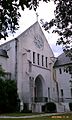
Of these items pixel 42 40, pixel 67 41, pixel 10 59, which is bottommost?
pixel 67 41

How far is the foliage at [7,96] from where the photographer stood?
32.4 m

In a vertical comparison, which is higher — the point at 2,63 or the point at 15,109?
the point at 2,63

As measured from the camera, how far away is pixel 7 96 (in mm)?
33406

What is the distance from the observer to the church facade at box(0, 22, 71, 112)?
130 ft

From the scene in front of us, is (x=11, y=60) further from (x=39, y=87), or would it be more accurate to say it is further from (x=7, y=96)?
(x=39, y=87)

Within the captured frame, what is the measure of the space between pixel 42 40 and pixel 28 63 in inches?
310

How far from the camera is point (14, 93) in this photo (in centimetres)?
3531

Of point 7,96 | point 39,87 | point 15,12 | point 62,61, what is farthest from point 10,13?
point 62,61

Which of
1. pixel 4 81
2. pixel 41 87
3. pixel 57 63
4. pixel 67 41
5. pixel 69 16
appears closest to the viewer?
pixel 69 16

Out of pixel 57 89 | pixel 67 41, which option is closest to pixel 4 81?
pixel 57 89

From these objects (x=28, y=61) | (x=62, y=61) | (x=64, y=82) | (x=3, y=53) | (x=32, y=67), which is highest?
(x=3, y=53)

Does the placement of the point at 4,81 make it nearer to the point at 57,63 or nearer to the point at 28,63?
the point at 28,63

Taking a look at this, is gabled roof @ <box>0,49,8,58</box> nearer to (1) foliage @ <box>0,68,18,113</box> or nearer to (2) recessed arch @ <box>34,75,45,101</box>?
(1) foliage @ <box>0,68,18,113</box>

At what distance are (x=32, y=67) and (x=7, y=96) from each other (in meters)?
10.2
